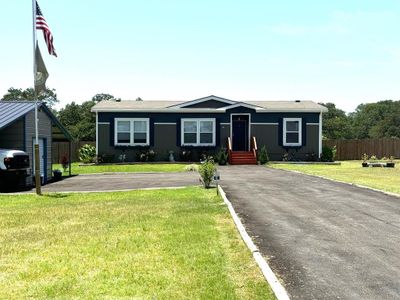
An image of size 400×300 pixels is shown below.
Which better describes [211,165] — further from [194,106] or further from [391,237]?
[194,106]

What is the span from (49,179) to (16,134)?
13.0 feet

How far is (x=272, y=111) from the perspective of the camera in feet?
109

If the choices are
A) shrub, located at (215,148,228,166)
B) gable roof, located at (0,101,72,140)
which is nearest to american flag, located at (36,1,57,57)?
gable roof, located at (0,101,72,140)

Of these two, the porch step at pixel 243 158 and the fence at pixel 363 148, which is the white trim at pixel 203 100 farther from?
the fence at pixel 363 148

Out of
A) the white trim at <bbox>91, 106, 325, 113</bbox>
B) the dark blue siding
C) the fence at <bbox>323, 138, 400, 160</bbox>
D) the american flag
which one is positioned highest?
the american flag

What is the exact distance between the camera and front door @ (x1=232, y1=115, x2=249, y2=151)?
109ft

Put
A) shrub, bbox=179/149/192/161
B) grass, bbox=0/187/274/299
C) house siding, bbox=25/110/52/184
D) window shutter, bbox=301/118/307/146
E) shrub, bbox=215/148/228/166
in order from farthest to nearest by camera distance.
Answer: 1. window shutter, bbox=301/118/307/146
2. shrub, bbox=179/149/192/161
3. shrub, bbox=215/148/228/166
4. house siding, bbox=25/110/52/184
5. grass, bbox=0/187/274/299

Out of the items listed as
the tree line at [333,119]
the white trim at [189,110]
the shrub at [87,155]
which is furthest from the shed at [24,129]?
the tree line at [333,119]

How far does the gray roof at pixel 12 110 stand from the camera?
18.1 metres

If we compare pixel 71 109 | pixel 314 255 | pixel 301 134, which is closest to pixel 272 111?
pixel 301 134

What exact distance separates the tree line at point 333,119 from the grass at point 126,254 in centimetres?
4521

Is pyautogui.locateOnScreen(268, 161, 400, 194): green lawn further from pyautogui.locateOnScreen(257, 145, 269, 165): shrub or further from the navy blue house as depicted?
the navy blue house

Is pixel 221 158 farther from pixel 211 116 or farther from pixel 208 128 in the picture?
A: pixel 211 116

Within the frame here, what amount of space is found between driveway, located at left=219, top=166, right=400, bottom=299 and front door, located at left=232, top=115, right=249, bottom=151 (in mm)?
18354
